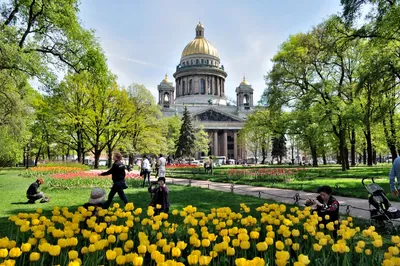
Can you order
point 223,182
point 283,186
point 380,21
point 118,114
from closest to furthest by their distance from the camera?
point 380,21
point 283,186
point 223,182
point 118,114

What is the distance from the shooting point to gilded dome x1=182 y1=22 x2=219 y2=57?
10131cm

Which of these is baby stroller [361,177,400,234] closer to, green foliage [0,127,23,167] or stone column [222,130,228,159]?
green foliage [0,127,23,167]

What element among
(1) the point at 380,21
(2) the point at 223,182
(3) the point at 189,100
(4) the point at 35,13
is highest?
(3) the point at 189,100

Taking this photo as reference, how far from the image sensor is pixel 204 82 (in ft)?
328

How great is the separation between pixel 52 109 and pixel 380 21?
27966 millimetres

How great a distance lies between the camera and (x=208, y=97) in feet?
323

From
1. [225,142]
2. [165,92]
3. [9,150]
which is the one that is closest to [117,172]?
[9,150]

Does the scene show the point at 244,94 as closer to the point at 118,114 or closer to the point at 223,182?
the point at 118,114

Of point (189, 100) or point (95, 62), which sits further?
point (189, 100)

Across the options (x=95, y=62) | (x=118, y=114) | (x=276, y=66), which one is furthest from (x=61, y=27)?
(x=118, y=114)

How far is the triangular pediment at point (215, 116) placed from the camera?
281 ft

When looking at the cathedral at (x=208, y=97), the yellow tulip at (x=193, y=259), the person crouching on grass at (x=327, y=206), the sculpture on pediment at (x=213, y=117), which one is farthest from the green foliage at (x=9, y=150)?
the sculpture on pediment at (x=213, y=117)

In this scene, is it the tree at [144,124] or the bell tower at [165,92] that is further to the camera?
the bell tower at [165,92]

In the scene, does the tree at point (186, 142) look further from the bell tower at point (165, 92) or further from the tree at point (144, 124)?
the bell tower at point (165, 92)
